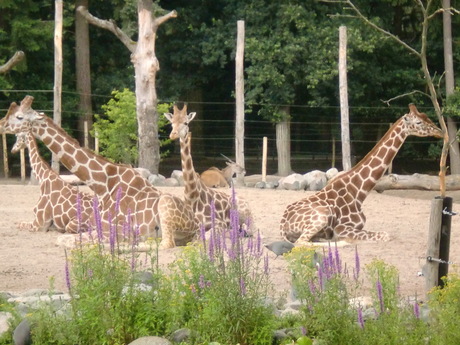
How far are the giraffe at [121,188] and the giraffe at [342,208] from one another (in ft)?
3.85

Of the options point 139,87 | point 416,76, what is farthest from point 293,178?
point 416,76

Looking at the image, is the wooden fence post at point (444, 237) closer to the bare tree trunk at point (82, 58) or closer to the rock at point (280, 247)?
the rock at point (280, 247)

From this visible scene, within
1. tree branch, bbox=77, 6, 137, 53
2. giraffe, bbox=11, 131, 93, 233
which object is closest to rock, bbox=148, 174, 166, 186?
tree branch, bbox=77, 6, 137, 53

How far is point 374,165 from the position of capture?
1240 centimetres

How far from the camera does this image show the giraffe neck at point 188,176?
1164 centimetres

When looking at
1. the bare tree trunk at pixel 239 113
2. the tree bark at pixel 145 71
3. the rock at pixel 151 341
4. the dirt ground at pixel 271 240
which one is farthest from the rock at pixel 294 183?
the rock at pixel 151 341

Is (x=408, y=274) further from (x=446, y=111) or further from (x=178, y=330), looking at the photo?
(x=446, y=111)

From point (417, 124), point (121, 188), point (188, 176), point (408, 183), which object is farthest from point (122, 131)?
point (121, 188)

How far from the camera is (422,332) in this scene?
Answer: 18.8 feet

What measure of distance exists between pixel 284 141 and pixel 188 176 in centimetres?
1555

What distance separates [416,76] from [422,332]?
23.8 meters

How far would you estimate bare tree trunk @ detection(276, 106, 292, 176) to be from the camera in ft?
86.8

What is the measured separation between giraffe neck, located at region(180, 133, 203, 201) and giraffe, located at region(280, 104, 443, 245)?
42.8 inches

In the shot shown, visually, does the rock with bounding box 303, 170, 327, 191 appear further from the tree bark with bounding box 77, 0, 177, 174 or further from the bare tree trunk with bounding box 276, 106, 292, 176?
the bare tree trunk with bounding box 276, 106, 292, 176
